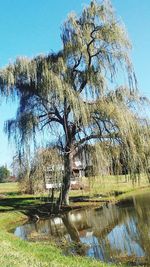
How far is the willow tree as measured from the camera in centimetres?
3039

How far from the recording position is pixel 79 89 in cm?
3241

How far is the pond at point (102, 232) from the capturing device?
1700cm

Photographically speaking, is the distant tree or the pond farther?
the distant tree

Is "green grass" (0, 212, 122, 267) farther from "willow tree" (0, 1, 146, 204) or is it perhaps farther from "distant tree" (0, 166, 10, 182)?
"distant tree" (0, 166, 10, 182)

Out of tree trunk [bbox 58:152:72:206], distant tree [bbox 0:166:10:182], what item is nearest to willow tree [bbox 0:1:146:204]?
tree trunk [bbox 58:152:72:206]

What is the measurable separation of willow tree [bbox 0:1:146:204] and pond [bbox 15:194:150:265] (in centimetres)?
420

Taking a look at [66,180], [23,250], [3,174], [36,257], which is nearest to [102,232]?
[23,250]

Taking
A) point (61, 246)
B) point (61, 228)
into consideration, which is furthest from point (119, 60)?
point (61, 246)

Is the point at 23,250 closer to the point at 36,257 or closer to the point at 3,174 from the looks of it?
the point at 36,257

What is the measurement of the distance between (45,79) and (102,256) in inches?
649

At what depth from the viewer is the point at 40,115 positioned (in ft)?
102

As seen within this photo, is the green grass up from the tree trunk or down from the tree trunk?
down

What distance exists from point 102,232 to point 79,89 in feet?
42.6

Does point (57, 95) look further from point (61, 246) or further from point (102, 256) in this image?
point (102, 256)
